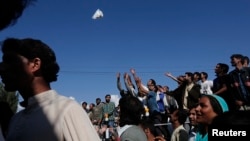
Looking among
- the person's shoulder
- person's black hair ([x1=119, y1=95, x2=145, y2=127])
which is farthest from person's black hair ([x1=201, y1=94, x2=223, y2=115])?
person's black hair ([x1=119, y1=95, x2=145, y2=127])

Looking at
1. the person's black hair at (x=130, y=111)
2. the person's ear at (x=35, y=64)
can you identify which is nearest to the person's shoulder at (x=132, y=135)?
the person's black hair at (x=130, y=111)

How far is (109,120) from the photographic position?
502 inches

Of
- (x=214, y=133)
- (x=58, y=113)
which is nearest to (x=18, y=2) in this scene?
(x=58, y=113)

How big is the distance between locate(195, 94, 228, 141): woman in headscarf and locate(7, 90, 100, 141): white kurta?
1.74 metres

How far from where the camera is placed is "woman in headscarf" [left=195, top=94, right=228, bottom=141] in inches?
133

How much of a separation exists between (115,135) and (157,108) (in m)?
5.57

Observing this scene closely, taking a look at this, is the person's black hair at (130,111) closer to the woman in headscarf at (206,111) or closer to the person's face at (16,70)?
the woman in headscarf at (206,111)

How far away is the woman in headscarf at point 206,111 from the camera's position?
133 inches

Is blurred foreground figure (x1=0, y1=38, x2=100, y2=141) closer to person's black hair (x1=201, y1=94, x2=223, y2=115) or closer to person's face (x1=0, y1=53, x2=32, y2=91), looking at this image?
person's face (x1=0, y1=53, x2=32, y2=91)

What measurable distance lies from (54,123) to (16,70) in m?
0.42

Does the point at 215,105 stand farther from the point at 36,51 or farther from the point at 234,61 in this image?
the point at 234,61

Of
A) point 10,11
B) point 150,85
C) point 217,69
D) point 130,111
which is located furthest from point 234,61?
point 10,11

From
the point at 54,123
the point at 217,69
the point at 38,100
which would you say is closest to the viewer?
the point at 54,123

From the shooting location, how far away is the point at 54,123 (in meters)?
1.82
